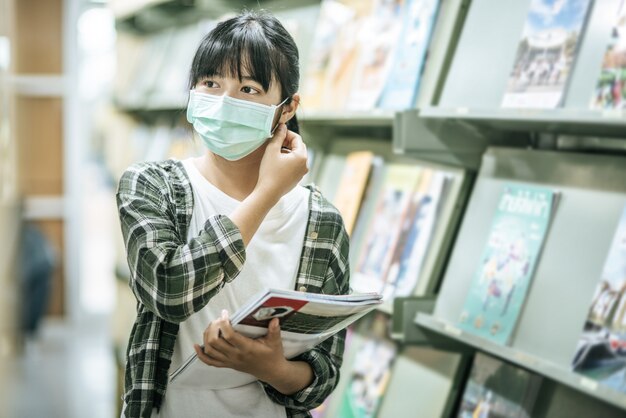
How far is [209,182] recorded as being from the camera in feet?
5.07

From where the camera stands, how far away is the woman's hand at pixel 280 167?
146cm

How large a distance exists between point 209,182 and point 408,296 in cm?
95

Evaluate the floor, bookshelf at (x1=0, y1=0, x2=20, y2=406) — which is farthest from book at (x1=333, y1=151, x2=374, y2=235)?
the floor

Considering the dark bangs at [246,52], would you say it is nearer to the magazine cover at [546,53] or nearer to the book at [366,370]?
the magazine cover at [546,53]

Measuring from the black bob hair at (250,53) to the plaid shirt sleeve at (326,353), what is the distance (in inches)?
11.2

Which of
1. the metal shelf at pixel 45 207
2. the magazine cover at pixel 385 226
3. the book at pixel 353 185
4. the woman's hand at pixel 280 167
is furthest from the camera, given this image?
the metal shelf at pixel 45 207

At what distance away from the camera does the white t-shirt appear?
1486 millimetres

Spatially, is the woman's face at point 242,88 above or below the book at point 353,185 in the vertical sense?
above

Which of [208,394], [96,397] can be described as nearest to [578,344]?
[208,394]

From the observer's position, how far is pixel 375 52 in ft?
8.73

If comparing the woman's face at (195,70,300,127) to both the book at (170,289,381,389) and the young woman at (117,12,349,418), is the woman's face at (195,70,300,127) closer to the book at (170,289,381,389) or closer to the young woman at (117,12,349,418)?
the young woman at (117,12,349,418)

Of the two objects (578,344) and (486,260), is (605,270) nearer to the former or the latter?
(578,344)

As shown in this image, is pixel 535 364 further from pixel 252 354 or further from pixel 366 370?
pixel 366 370

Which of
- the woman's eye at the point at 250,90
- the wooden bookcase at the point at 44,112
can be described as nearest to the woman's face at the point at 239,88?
the woman's eye at the point at 250,90
